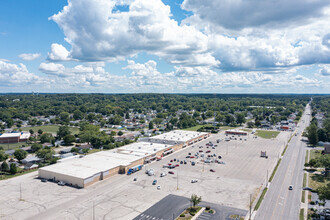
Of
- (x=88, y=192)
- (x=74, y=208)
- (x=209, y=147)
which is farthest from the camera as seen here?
(x=209, y=147)

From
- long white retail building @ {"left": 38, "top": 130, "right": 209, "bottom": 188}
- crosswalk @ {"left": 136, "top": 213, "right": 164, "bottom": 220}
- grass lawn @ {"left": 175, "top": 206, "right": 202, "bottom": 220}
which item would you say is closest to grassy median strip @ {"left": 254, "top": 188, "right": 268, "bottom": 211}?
grass lawn @ {"left": 175, "top": 206, "right": 202, "bottom": 220}

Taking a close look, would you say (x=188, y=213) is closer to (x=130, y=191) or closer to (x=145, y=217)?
(x=145, y=217)

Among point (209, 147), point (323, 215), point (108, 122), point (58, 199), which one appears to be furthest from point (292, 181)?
point (108, 122)

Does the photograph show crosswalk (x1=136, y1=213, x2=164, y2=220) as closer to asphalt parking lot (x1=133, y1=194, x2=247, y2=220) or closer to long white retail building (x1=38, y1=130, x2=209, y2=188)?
asphalt parking lot (x1=133, y1=194, x2=247, y2=220)

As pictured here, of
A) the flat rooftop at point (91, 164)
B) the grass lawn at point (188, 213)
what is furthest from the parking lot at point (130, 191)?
the grass lawn at point (188, 213)

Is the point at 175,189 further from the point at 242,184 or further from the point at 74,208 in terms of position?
the point at 74,208

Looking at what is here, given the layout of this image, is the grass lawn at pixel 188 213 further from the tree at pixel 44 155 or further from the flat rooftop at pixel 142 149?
the tree at pixel 44 155
